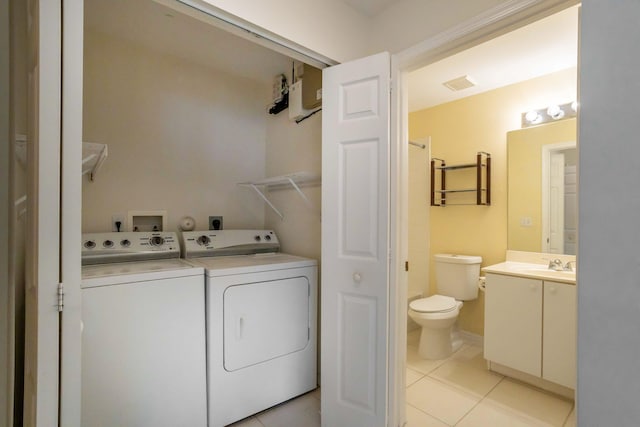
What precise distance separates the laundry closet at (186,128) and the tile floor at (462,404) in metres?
1.09

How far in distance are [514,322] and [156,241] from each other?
9.00 ft

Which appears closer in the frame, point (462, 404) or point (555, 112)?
point (462, 404)

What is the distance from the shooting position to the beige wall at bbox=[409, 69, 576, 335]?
8.66 ft

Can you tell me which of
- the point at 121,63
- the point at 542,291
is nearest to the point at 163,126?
the point at 121,63

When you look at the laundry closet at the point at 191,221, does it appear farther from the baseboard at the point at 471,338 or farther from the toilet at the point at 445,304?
the baseboard at the point at 471,338

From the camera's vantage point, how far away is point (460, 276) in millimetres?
2918

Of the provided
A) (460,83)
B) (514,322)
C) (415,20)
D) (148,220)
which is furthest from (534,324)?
(148,220)

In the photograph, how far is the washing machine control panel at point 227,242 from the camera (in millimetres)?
2178

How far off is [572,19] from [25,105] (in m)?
2.90

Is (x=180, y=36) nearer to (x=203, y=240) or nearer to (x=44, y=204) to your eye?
(x=203, y=240)

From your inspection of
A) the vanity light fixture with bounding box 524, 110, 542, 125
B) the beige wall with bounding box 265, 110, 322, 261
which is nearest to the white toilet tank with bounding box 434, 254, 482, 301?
the vanity light fixture with bounding box 524, 110, 542, 125

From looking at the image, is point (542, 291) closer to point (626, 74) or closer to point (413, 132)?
point (413, 132)

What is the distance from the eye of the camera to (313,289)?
2.12m

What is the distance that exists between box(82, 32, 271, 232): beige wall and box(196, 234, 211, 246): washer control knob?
271 millimetres
